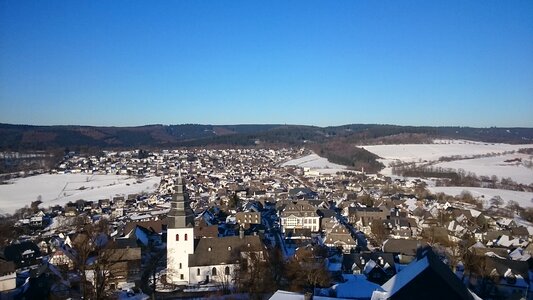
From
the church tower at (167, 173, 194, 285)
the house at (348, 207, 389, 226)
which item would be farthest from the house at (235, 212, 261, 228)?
the church tower at (167, 173, 194, 285)

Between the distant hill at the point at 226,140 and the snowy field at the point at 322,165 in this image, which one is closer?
the snowy field at the point at 322,165

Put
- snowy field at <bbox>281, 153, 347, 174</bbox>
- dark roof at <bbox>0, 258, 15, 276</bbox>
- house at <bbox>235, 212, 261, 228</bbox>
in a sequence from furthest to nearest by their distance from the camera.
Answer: snowy field at <bbox>281, 153, 347, 174</bbox>, house at <bbox>235, 212, 261, 228</bbox>, dark roof at <bbox>0, 258, 15, 276</bbox>

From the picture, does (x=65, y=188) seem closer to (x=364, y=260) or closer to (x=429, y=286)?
(x=364, y=260)

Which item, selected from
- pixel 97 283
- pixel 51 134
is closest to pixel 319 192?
pixel 97 283

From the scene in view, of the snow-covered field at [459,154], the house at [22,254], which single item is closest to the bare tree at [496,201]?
the snow-covered field at [459,154]

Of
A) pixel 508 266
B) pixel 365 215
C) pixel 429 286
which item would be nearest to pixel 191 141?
pixel 365 215

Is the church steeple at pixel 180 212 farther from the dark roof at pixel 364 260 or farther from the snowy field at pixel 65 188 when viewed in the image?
the snowy field at pixel 65 188

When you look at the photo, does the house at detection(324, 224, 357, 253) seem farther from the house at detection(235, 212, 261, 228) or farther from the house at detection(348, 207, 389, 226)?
the house at detection(235, 212, 261, 228)
